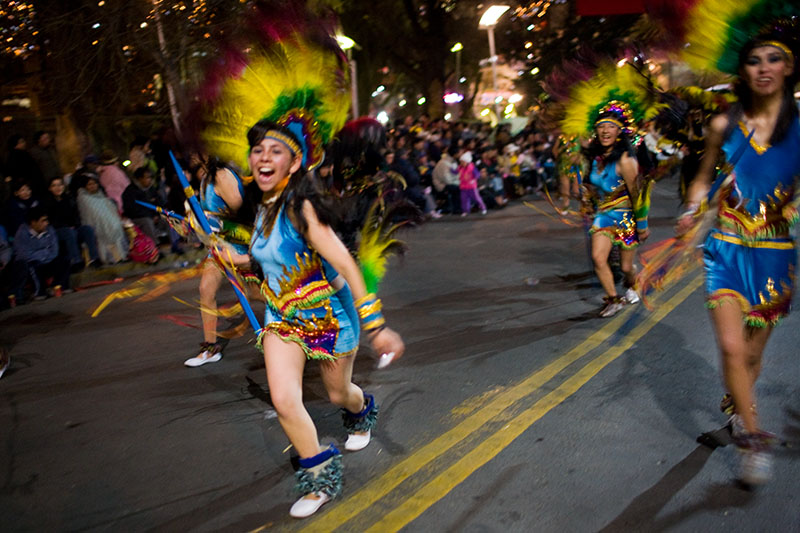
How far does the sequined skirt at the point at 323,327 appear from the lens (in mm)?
3389

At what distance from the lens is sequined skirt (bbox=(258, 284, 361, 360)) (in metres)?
3.39

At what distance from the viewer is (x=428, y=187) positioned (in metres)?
15.8

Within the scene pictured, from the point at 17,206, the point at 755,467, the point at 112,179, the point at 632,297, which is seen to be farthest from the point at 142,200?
the point at 755,467

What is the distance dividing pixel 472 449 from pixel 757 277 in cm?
171

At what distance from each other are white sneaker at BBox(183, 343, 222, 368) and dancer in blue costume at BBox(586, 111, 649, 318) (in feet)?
11.3

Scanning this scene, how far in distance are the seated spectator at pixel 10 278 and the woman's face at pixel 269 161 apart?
6645 mm

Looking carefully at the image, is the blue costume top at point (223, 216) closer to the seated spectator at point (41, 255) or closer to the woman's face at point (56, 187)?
the seated spectator at point (41, 255)

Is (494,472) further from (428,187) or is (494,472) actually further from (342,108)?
(428,187)

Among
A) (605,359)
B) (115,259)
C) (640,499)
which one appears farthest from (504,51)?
(640,499)

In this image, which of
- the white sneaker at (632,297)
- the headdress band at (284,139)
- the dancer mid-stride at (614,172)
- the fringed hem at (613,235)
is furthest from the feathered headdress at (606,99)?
the headdress band at (284,139)

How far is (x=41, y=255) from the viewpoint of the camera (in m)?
8.96

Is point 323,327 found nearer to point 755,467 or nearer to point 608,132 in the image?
point 755,467

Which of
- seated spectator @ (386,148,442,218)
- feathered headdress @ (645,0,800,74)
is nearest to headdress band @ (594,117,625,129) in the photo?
feathered headdress @ (645,0,800,74)

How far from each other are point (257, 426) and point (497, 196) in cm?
1337
